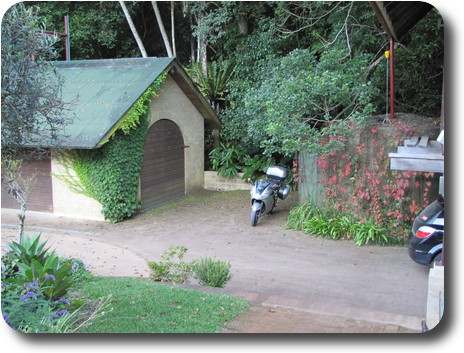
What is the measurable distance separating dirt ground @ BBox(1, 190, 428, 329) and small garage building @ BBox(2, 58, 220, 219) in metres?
0.59

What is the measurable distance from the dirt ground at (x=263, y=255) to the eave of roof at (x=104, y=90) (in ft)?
7.56

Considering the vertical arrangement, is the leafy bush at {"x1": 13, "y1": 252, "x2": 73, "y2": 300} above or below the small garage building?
below

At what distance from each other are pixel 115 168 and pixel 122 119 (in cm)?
125

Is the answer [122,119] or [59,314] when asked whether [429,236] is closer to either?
[59,314]

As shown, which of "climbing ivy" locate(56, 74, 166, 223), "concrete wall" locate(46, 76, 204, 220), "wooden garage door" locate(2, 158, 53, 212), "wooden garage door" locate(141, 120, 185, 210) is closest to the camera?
"climbing ivy" locate(56, 74, 166, 223)

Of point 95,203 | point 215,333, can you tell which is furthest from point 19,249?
point 95,203

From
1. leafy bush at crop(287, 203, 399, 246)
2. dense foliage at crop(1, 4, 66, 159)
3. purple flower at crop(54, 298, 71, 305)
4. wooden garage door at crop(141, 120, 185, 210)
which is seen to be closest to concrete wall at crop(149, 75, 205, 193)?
wooden garage door at crop(141, 120, 185, 210)

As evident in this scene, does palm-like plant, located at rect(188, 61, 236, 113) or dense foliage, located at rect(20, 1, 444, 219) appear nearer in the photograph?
dense foliage, located at rect(20, 1, 444, 219)

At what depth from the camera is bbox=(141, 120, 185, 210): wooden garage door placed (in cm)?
1424

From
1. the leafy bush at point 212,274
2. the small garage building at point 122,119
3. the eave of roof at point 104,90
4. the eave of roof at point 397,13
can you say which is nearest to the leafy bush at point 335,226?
the eave of roof at point 397,13

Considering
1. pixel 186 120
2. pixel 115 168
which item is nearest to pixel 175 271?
pixel 115 168

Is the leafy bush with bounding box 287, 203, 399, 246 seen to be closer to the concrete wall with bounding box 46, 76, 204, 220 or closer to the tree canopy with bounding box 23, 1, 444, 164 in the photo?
the tree canopy with bounding box 23, 1, 444, 164

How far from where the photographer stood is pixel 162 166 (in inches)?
589

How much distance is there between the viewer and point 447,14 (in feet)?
16.9
